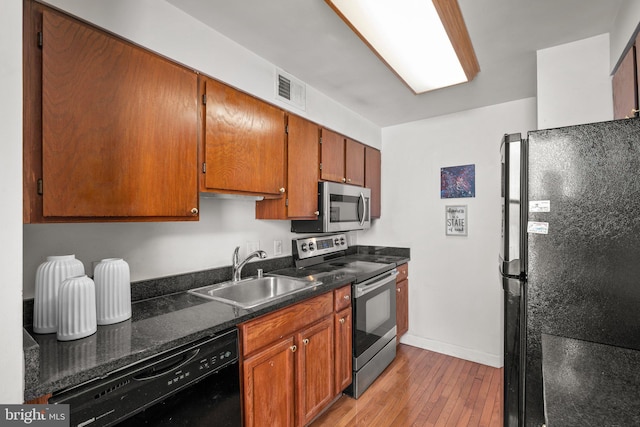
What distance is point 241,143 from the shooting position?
5.92 ft

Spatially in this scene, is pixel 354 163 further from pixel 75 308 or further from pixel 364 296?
pixel 75 308

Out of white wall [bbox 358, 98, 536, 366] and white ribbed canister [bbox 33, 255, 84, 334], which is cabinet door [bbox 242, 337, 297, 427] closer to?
white ribbed canister [bbox 33, 255, 84, 334]

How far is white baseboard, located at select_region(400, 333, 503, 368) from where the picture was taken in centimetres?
280

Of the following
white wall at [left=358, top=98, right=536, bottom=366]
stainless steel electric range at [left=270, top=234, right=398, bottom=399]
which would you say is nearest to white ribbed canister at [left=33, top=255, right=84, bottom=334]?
stainless steel electric range at [left=270, top=234, right=398, bottom=399]

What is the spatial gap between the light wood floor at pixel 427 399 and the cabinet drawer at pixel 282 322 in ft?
2.52

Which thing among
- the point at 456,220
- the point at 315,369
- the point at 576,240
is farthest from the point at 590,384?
the point at 456,220

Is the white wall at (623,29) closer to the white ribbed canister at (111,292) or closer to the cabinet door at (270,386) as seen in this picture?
the cabinet door at (270,386)

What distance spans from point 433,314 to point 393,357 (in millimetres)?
658

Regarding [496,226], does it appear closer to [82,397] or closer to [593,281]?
[593,281]

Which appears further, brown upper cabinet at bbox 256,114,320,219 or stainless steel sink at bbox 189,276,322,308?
brown upper cabinet at bbox 256,114,320,219

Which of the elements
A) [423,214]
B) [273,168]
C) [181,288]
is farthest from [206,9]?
[423,214]

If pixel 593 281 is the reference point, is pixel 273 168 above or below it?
above

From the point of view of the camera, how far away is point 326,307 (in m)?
2.02

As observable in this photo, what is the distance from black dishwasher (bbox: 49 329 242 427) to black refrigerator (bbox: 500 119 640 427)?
1330mm
